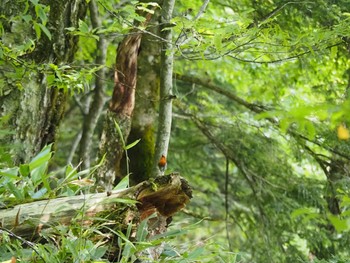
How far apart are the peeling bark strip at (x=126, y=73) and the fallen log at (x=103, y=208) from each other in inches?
56.2

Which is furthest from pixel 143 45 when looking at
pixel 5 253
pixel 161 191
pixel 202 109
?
pixel 5 253

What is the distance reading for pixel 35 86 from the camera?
3586mm

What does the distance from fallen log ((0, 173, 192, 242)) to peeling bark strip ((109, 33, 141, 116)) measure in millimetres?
1426

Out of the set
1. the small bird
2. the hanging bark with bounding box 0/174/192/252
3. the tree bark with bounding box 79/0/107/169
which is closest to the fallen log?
the hanging bark with bounding box 0/174/192/252

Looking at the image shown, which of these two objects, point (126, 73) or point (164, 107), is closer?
point (164, 107)

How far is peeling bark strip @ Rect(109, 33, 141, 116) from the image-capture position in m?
3.96

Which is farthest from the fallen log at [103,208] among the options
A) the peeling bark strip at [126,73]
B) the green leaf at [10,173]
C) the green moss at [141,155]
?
the green moss at [141,155]

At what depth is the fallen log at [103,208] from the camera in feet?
7.98

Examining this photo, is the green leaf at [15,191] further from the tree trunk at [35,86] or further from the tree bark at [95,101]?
the tree bark at [95,101]

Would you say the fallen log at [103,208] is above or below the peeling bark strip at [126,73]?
below

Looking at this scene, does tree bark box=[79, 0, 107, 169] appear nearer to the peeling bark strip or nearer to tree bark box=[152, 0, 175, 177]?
the peeling bark strip

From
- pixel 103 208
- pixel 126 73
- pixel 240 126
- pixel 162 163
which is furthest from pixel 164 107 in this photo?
pixel 240 126

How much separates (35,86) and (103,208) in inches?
54.0

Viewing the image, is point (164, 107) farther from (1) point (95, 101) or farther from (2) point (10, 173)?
(1) point (95, 101)
